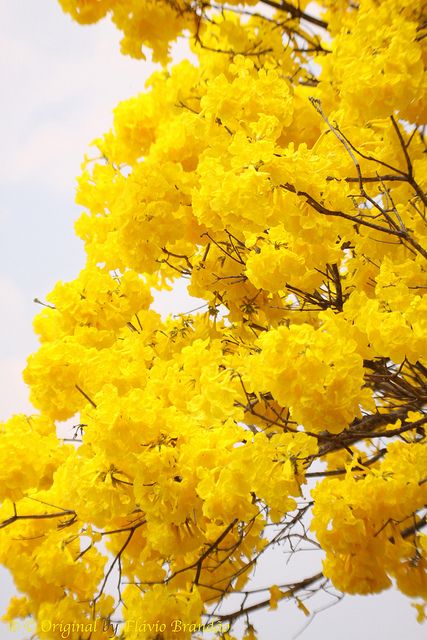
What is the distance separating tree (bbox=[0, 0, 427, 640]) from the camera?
1.92 m

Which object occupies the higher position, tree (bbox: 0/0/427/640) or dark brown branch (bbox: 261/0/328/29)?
dark brown branch (bbox: 261/0/328/29)

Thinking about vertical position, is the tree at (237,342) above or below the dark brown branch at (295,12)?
below

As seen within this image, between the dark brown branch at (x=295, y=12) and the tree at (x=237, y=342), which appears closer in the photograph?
the tree at (x=237, y=342)

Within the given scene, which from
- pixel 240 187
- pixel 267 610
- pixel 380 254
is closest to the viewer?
pixel 240 187

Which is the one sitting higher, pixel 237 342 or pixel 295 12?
pixel 295 12

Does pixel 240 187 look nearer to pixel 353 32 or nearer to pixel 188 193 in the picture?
pixel 353 32

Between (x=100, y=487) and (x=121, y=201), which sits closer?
(x=100, y=487)

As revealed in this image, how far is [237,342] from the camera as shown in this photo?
2.99 metres

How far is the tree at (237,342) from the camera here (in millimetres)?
1919

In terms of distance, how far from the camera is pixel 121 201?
9.87 feet

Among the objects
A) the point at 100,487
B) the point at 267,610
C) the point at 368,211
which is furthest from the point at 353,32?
the point at 267,610

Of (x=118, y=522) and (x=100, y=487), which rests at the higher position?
(x=118, y=522)

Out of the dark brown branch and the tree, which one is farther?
the dark brown branch

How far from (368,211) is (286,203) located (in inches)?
31.9
